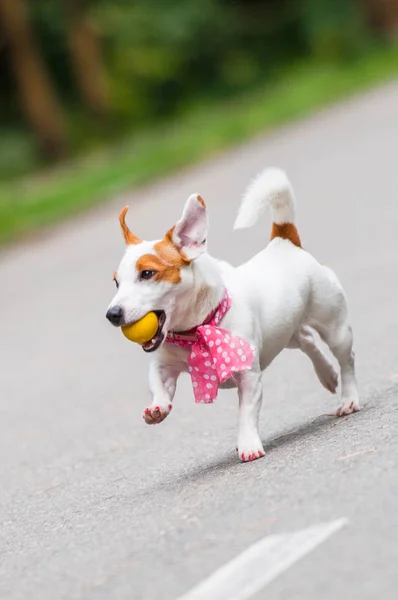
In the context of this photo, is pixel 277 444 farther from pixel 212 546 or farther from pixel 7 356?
pixel 7 356

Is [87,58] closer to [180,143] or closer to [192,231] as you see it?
[180,143]

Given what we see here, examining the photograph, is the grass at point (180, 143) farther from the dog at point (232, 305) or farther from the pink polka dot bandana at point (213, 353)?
Answer: the pink polka dot bandana at point (213, 353)

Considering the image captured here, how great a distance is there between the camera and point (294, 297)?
6758 mm

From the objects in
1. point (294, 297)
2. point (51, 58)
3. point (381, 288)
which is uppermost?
point (51, 58)

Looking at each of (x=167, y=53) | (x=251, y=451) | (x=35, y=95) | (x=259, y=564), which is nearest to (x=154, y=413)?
(x=251, y=451)

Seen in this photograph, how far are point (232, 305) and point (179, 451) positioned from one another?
1.28m

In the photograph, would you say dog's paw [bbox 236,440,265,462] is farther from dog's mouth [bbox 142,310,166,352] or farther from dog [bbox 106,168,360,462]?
dog's mouth [bbox 142,310,166,352]

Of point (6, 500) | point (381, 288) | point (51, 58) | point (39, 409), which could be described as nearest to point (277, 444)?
point (6, 500)

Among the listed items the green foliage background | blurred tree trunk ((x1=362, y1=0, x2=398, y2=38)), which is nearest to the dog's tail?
the green foliage background

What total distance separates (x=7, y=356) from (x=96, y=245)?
5416 millimetres

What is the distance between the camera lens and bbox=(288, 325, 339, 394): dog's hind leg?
23.3 feet

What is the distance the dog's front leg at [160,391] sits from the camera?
6176 mm

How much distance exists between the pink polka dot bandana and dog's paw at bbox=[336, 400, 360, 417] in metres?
0.81

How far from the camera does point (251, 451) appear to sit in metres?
6.17
